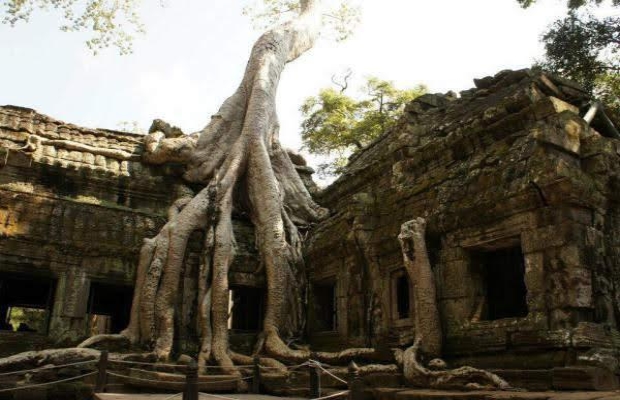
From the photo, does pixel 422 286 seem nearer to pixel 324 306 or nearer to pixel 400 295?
pixel 400 295

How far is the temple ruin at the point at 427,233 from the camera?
4.82m

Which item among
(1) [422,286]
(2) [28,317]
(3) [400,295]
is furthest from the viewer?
(2) [28,317]

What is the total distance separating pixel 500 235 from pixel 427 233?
1.01 metres

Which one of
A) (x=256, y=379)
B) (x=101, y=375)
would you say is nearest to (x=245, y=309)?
(x=256, y=379)

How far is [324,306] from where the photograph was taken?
361 inches

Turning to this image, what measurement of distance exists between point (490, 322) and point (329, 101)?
13942 mm

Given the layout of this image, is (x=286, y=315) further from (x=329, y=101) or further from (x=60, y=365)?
(x=329, y=101)

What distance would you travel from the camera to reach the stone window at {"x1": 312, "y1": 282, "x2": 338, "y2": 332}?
896 cm

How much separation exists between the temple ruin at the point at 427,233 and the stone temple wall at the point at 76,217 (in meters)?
0.02

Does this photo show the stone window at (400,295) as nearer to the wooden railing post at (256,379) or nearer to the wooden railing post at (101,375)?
the wooden railing post at (256,379)

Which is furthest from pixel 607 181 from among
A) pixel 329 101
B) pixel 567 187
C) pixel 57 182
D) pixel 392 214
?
pixel 329 101

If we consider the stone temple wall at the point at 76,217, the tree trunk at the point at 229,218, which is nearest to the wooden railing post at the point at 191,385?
the tree trunk at the point at 229,218

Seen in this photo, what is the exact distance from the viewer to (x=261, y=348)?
7.99 m

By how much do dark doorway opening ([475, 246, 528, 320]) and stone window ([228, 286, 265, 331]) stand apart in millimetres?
4662
